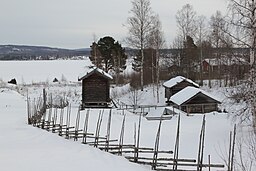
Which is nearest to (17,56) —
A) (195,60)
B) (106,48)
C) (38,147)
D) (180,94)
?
(106,48)

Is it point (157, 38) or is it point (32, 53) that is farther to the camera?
point (32, 53)

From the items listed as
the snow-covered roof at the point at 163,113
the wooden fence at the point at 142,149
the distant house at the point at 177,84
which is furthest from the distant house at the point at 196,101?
the wooden fence at the point at 142,149

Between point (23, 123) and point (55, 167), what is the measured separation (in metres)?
10.4

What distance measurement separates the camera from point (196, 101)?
89.6 ft

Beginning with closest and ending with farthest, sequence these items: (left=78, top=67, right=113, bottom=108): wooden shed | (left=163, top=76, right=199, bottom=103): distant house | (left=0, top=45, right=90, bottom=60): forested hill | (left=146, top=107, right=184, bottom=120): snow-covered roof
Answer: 1. (left=146, top=107, right=184, bottom=120): snow-covered roof
2. (left=78, top=67, right=113, bottom=108): wooden shed
3. (left=163, top=76, right=199, bottom=103): distant house
4. (left=0, top=45, right=90, bottom=60): forested hill

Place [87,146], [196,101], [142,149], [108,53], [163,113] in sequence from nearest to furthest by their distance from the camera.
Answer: [142,149] → [87,146] → [163,113] → [196,101] → [108,53]

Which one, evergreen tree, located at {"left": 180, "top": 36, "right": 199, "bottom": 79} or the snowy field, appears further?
evergreen tree, located at {"left": 180, "top": 36, "right": 199, "bottom": 79}

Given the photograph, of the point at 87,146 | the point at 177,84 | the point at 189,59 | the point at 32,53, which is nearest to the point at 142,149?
the point at 87,146

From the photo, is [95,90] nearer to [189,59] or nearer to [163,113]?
[163,113]

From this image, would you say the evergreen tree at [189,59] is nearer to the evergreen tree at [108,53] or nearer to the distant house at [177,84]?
the evergreen tree at [108,53]

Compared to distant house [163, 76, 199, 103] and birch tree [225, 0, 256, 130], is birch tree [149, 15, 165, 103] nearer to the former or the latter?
distant house [163, 76, 199, 103]

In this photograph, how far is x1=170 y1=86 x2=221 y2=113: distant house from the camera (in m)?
26.7

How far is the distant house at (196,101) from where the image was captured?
26.7 m

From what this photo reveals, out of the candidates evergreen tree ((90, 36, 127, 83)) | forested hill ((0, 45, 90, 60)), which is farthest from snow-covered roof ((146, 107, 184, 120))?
forested hill ((0, 45, 90, 60))
